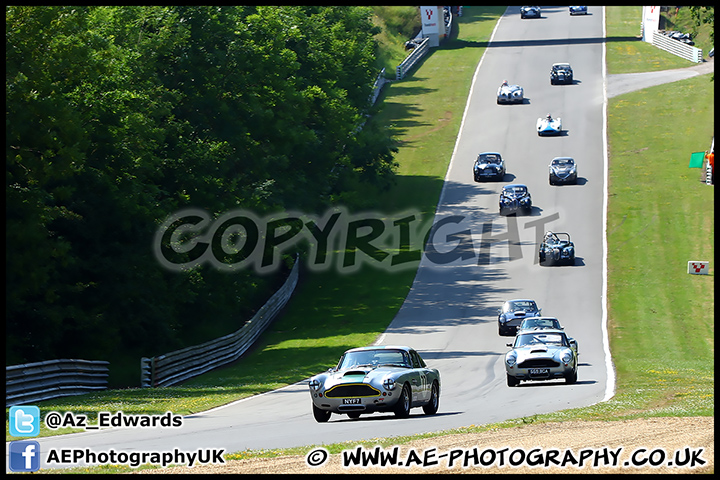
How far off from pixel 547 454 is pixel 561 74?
242ft

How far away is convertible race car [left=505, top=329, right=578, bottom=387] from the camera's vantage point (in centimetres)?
2339

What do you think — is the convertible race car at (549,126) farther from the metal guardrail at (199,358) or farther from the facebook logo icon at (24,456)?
the facebook logo icon at (24,456)

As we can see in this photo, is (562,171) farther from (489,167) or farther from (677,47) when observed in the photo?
(677,47)

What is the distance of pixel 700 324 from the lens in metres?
39.5

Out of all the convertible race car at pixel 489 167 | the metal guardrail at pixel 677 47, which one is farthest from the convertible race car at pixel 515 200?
the metal guardrail at pixel 677 47

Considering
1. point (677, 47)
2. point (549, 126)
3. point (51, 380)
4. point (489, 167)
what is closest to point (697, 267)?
point (489, 167)

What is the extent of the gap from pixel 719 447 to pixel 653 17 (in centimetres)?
9293

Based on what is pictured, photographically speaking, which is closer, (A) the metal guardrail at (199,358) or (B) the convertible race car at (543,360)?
(B) the convertible race car at (543,360)

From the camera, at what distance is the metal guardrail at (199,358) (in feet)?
94.9

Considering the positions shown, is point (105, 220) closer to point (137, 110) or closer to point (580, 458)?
point (137, 110)

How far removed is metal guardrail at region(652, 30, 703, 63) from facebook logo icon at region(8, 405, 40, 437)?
7979cm

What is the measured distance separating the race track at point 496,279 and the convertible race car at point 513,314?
17.8 inches

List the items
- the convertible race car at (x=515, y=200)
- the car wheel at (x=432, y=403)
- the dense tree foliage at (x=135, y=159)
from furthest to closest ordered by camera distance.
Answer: the convertible race car at (x=515, y=200) → the dense tree foliage at (x=135, y=159) → the car wheel at (x=432, y=403)

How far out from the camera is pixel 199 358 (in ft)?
106
